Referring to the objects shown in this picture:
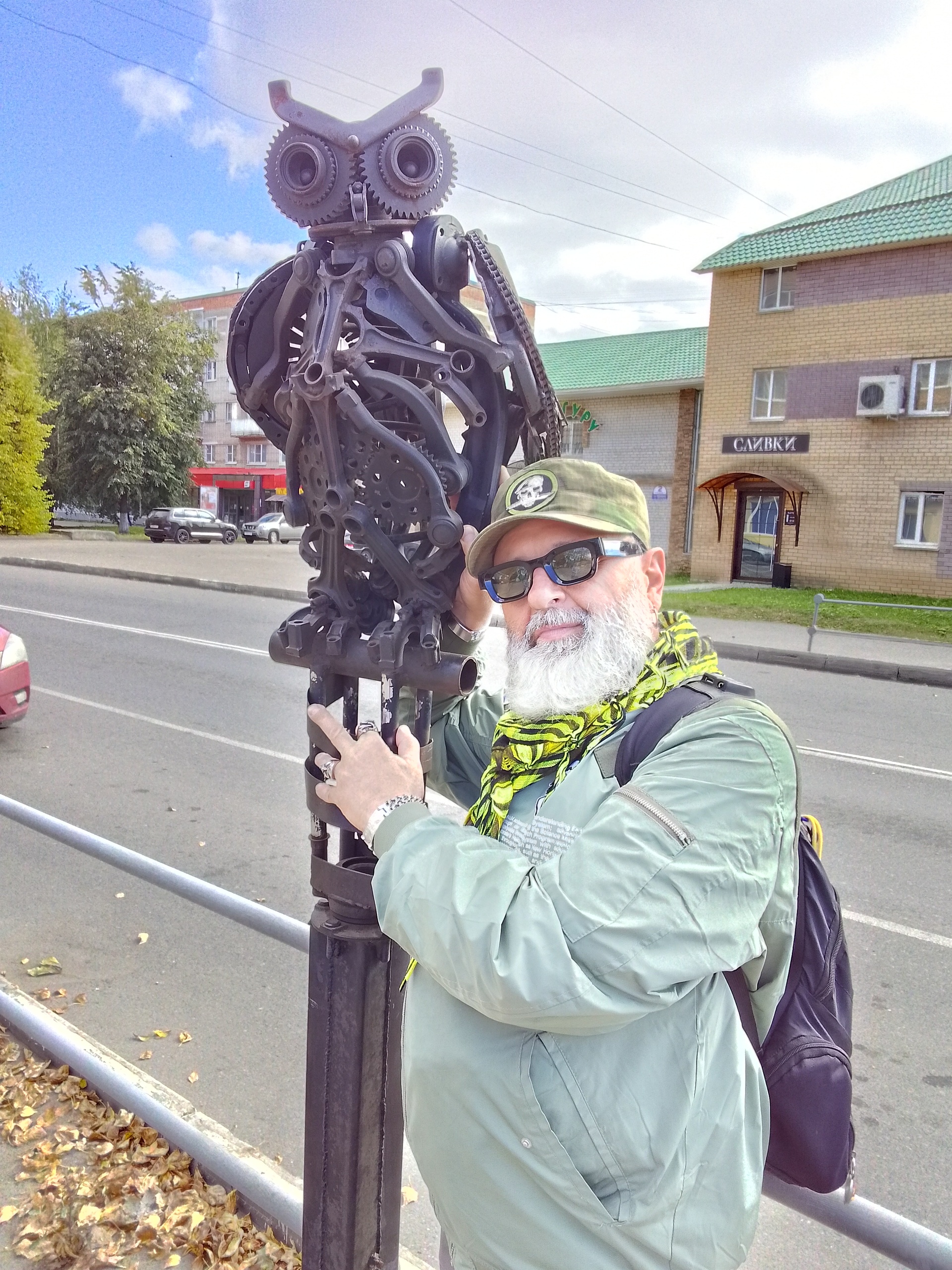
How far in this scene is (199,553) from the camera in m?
29.2

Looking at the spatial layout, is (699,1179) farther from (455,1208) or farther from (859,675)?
(859,675)

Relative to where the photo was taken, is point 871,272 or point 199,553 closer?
point 871,272

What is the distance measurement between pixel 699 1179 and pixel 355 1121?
2.19 ft

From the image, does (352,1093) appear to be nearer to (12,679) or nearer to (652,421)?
(12,679)

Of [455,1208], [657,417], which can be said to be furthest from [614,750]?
[657,417]

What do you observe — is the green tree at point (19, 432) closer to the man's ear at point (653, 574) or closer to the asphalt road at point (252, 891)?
the asphalt road at point (252, 891)

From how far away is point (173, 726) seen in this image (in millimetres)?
7902

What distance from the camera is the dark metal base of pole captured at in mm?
1648

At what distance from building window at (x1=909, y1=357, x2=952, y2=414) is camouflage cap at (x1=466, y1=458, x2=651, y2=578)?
2117 centimetres

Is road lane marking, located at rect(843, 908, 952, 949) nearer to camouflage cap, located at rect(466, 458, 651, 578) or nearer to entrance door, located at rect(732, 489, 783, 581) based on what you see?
camouflage cap, located at rect(466, 458, 651, 578)

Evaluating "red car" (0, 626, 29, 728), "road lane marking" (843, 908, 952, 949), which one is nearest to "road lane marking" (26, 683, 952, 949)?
"road lane marking" (843, 908, 952, 949)

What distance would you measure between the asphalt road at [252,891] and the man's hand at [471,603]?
6.39 feet

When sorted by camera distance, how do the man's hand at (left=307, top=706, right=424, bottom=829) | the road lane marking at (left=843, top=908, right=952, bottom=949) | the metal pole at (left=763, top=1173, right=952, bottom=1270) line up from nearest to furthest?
the metal pole at (left=763, top=1173, right=952, bottom=1270) → the man's hand at (left=307, top=706, right=424, bottom=829) → the road lane marking at (left=843, top=908, right=952, bottom=949)

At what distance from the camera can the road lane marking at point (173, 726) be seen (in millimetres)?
7219
